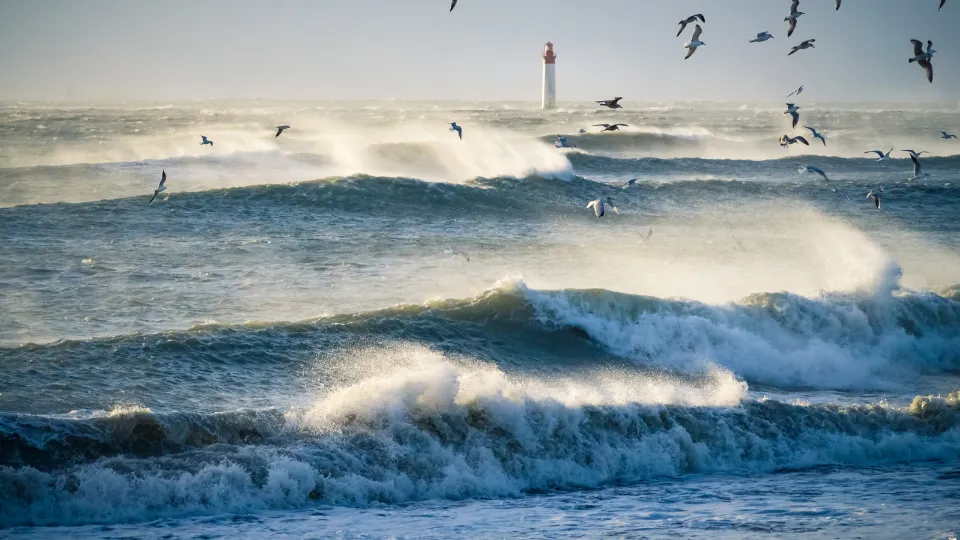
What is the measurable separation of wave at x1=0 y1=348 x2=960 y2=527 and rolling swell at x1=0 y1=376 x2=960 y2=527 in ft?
0.05

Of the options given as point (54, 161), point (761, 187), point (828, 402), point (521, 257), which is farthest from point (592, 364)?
point (54, 161)

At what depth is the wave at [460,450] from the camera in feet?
→ 29.3

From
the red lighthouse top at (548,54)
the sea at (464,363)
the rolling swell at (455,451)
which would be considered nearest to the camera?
the rolling swell at (455,451)

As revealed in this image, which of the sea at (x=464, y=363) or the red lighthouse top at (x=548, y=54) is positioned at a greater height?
the red lighthouse top at (x=548, y=54)

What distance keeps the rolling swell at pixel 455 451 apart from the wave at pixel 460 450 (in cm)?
2

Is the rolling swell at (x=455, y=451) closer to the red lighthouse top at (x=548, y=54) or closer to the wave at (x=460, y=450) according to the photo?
the wave at (x=460, y=450)

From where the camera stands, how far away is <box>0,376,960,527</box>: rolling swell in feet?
29.2

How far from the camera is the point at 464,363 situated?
47.0ft

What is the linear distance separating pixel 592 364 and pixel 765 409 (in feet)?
11.0

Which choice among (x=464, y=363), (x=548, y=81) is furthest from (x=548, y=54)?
(x=464, y=363)

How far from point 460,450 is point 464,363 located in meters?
3.86

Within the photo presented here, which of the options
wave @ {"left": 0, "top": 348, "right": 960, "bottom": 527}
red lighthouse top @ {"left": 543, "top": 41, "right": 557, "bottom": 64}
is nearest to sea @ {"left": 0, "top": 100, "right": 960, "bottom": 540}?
wave @ {"left": 0, "top": 348, "right": 960, "bottom": 527}

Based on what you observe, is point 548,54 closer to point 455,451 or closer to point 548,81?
point 548,81

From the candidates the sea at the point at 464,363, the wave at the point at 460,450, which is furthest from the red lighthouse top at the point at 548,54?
the wave at the point at 460,450
